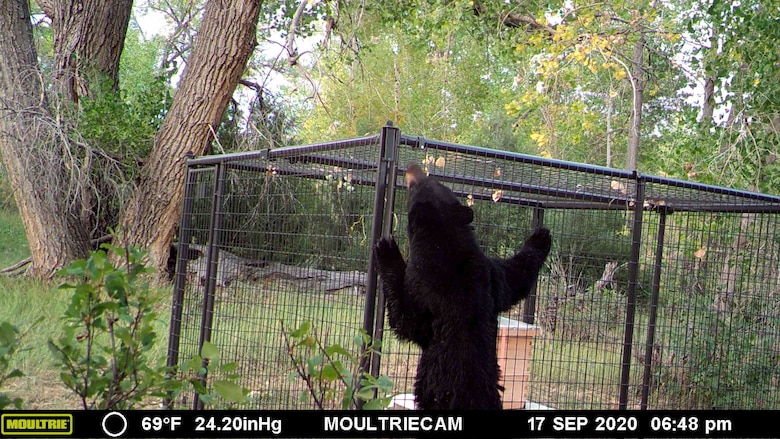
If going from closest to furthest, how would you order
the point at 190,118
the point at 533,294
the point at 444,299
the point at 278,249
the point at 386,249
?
the point at 444,299, the point at 386,249, the point at 278,249, the point at 533,294, the point at 190,118

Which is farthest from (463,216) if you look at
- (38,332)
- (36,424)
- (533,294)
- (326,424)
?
(38,332)

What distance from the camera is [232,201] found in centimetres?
504

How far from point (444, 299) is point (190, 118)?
6717mm

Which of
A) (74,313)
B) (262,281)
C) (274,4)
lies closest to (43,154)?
(262,281)

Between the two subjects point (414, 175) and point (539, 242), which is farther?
point (539, 242)

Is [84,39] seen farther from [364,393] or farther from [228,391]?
[364,393]

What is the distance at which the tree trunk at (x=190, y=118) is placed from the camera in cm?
888

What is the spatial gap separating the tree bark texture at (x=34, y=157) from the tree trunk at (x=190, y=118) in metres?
0.78

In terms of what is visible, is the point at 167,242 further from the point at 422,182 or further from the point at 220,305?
the point at 422,182

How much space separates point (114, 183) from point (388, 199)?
648 centimetres

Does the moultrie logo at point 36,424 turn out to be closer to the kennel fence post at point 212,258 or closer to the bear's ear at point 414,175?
the bear's ear at point 414,175

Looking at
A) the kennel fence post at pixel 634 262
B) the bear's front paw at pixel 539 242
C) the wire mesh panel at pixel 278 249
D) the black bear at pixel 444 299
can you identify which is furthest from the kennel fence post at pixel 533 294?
the black bear at pixel 444 299

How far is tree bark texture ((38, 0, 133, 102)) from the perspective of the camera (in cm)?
966

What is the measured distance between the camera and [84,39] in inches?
386
